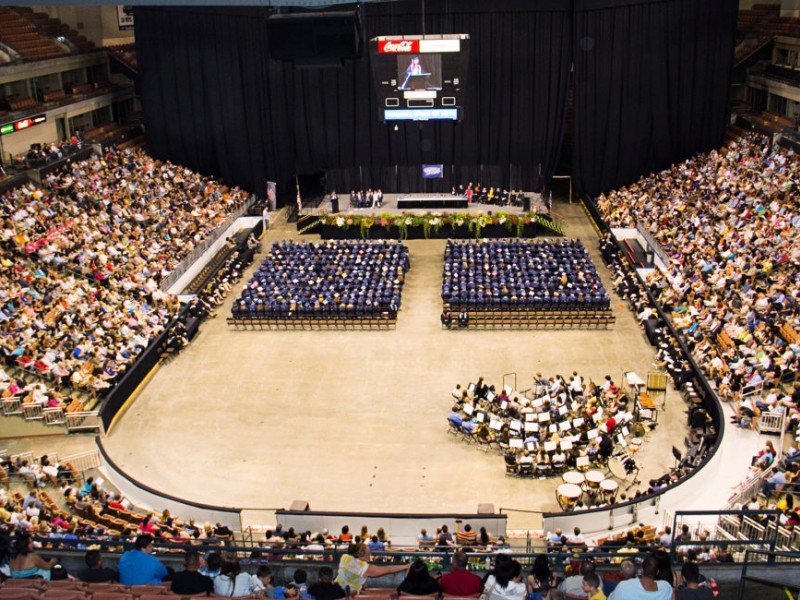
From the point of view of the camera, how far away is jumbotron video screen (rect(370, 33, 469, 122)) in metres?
32.9

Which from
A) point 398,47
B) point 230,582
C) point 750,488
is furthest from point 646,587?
point 398,47

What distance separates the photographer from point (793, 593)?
35.9 ft

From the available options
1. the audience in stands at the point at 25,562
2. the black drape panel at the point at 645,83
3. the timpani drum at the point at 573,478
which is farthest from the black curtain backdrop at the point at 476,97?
the audience in stands at the point at 25,562

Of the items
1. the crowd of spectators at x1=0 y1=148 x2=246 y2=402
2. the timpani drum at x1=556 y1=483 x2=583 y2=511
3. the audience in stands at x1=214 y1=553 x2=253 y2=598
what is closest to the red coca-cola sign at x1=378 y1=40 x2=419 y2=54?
the crowd of spectators at x1=0 y1=148 x2=246 y2=402

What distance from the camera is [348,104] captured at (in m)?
43.9

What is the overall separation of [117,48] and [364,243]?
73.2ft

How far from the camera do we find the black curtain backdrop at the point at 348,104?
4188cm

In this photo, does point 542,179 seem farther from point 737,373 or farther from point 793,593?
point 793,593

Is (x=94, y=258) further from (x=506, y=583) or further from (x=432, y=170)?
(x=506, y=583)

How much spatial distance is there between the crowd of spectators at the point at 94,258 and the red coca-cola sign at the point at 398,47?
1093cm

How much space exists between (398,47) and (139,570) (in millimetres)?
23919

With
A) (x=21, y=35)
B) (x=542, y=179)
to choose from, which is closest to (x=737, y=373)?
(x=542, y=179)

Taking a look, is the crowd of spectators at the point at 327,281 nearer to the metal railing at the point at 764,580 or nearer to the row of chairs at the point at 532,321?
the row of chairs at the point at 532,321

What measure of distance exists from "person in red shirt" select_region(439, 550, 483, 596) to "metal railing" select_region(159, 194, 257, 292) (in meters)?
22.9
